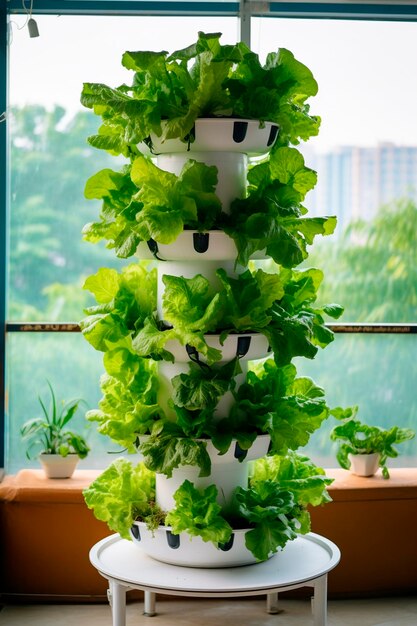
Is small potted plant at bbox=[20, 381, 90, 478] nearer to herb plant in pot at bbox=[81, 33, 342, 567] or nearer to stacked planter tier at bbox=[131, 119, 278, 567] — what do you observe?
herb plant in pot at bbox=[81, 33, 342, 567]

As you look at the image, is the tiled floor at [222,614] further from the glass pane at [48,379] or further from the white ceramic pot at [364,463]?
the glass pane at [48,379]

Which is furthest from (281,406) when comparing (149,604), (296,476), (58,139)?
(58,139)

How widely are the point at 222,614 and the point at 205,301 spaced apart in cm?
155

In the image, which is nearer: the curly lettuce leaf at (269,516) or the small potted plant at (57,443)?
the curly lettuce leaf at (269,516)

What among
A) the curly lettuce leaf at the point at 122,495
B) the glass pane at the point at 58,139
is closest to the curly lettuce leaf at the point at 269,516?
the curly lettuce leaf at the point at 122,495

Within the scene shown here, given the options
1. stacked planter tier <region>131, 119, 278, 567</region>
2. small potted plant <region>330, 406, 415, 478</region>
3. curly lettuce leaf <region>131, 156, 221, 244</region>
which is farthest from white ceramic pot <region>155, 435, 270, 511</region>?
small potted plant <region>330, 406, 415, 478</region>

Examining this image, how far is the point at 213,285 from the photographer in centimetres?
349

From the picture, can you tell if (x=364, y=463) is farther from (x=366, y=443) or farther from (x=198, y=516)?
(x=198, y=516)

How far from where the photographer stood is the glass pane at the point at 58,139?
15.1 ft

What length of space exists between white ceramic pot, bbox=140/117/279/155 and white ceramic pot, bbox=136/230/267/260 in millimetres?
285

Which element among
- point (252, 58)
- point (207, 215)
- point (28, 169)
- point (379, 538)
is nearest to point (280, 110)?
point (252, 58)

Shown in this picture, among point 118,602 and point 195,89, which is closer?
point 195,89

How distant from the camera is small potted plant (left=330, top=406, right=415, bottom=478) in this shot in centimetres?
456

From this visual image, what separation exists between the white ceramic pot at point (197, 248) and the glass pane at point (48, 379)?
129 centimetres
